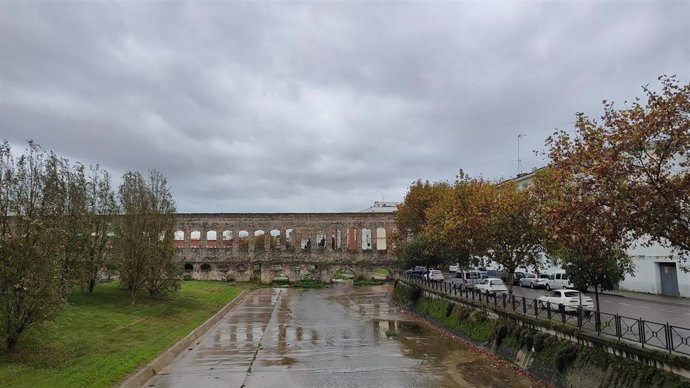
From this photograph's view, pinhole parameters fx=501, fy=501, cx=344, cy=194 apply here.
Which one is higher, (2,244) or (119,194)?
(119,194)

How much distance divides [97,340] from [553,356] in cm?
1625

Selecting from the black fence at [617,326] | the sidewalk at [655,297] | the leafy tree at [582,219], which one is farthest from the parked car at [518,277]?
the leafy tree at [582,219]

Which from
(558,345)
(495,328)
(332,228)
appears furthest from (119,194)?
(332,228)

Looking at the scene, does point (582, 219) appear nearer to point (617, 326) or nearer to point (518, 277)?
point (617, 326)

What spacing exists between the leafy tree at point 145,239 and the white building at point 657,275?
23.7 meters

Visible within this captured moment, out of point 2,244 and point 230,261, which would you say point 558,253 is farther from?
point 230,261

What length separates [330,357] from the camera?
1919 centimetres

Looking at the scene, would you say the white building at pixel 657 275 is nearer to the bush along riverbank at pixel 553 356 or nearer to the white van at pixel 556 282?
the white van at pixel 556 282

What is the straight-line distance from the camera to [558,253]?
75.1ft

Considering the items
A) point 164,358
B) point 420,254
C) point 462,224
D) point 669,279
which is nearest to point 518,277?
point 420,254

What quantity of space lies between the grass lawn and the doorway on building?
30485mm

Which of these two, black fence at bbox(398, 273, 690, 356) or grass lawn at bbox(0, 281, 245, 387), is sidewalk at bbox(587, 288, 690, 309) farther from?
grass lawn at bbox(0, 281, 245, 387)

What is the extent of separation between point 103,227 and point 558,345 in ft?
88.4

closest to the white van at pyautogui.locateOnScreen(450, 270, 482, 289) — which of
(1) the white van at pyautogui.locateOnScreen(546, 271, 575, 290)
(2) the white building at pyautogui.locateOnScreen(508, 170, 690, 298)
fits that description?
(1) the white van at pyautogui.locateOnScreen(546, 271, 575, 290)
